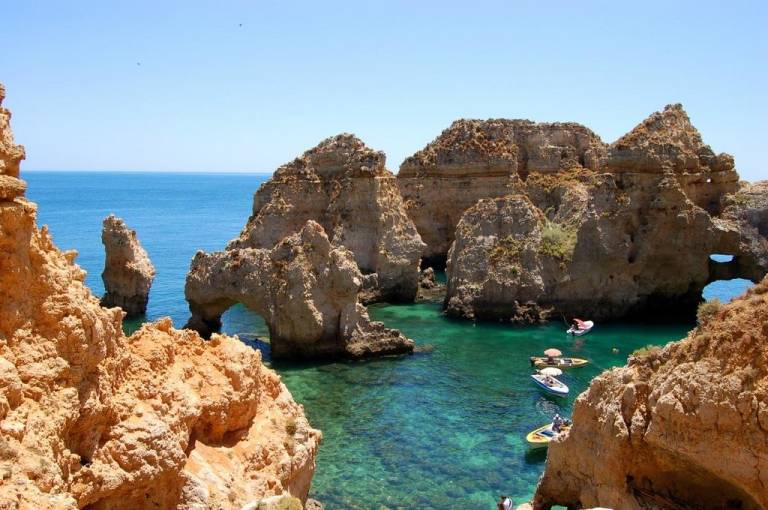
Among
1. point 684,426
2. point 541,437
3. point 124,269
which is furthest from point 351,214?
point 684,426

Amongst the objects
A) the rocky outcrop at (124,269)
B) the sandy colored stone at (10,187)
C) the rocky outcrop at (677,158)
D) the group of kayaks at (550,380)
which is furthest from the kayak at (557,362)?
the sandy colored stone at (10,187)

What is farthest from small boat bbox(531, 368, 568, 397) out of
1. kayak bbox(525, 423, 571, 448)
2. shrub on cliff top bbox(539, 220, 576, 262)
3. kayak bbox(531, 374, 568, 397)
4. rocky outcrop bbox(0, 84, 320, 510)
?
rocky outcrop bbox(0, 84, 320, 510)

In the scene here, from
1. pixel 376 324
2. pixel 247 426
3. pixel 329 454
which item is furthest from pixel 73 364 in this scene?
pixel 376 324

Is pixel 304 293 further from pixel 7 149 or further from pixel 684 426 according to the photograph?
pixel 7 149

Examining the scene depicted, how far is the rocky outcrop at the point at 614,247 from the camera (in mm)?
45500

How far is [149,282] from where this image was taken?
45781 mm

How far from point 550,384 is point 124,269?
92.9 ft

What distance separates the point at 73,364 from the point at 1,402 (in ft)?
5.46

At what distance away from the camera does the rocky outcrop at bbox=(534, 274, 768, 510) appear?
42.6ft

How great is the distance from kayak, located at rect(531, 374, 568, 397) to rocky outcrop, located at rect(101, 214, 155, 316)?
87.7 ft

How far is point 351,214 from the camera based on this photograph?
52281mm

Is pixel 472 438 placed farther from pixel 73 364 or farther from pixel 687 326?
pixel 687 326

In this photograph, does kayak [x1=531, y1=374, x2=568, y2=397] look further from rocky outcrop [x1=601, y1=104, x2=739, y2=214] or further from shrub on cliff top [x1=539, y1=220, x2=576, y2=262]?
rocky outcrop [x1=601, y1=104, x2=739, y2=214]

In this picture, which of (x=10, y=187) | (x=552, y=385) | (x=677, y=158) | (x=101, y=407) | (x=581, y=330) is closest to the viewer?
(x=10, y=187)
